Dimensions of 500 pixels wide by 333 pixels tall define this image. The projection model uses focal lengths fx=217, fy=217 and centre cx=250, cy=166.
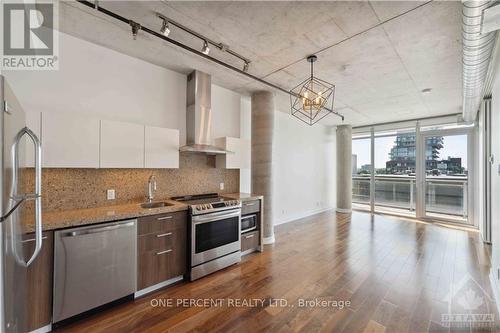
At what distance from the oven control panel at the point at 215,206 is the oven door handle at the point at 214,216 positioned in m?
0.07

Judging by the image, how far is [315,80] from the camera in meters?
3.65

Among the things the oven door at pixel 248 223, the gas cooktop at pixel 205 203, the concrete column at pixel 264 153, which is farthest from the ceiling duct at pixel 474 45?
the oven door at pixel 248 223

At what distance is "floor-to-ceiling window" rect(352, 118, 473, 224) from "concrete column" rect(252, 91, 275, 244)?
4554 mm

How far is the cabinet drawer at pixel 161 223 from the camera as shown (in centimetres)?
247

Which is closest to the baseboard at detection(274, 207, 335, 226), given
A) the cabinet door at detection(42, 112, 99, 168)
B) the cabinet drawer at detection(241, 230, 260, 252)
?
the cabinet drawer at detection(241, 230, 260, 252)

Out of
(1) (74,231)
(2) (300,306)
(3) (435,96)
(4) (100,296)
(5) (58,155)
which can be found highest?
(3) (435,96)

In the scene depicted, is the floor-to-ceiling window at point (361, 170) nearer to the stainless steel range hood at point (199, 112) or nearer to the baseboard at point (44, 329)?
the stainless steel range hood at point (199, 112)

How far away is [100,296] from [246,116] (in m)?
3.82

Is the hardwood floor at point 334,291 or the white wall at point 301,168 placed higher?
the white wall at point 301,168

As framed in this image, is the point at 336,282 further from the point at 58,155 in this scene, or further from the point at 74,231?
the point at 58,155

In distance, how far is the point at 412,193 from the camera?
6426mm

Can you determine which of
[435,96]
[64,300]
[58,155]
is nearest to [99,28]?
[58,155]

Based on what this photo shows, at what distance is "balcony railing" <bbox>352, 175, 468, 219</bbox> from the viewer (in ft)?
18.5

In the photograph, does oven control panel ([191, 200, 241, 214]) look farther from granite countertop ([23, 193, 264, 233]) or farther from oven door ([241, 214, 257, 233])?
oven door ([241, 214, 257, 233])
